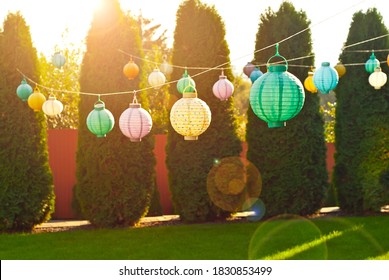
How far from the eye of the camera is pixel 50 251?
8.92 meters

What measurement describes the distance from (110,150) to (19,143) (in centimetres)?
153

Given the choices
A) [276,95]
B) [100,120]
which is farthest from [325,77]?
[100,120]

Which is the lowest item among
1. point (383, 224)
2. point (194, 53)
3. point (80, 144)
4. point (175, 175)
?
point (383, 224)

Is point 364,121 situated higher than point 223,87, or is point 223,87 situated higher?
point 223,87

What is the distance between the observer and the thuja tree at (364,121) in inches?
462

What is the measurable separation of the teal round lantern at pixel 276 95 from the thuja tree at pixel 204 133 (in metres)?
6.07

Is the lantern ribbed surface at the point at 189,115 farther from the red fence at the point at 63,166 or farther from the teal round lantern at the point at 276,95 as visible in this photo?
the red fence at the point at 63,166

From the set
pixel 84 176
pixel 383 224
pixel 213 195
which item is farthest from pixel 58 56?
pixel 383 224

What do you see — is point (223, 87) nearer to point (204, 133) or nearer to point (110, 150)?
point (204, 133)

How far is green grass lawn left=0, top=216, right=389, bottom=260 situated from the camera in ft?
Result: 27.7

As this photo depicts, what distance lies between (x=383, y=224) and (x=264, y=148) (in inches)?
95.4

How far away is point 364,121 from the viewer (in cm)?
1181

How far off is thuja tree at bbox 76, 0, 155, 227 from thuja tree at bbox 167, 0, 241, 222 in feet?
1.80
